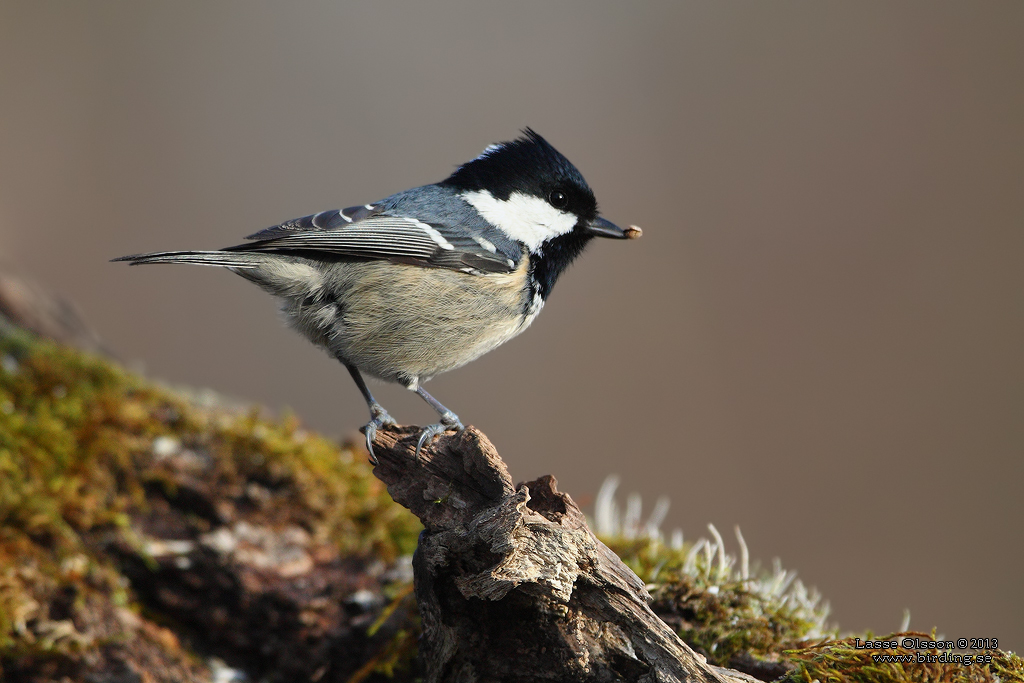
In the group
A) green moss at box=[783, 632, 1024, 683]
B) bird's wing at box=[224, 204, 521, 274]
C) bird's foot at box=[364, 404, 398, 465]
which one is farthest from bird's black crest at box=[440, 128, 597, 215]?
green moss at box=[783, 632, 1024, 683]

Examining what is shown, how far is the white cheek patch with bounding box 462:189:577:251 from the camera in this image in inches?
105

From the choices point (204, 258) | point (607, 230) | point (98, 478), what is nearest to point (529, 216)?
point (607, 230)

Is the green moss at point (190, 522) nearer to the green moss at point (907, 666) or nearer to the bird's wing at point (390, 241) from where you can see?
the green moss at point (907, 666)

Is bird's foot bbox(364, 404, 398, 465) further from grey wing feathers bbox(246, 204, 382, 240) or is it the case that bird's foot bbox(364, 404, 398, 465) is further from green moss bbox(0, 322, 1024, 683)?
grey wing feathers bbox(246, 204, 382, 240)

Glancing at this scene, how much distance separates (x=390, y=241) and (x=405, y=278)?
5.9 inches

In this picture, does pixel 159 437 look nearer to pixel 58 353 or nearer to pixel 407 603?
pixel 58 353

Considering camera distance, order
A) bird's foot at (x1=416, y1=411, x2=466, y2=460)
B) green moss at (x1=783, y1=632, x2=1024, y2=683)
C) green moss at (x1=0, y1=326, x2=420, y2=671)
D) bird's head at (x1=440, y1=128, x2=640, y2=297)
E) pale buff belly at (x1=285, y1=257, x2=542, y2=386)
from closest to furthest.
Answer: green moss at (x1=783, y1=632, x2=1024, y2=683) < bird's foot at (x1=416, y1=411, x2=466, y2=460) < green moss at (x1=0, y1=326, x2=420, y2=671) < pale buff belly at (x1=285, y1=257, x2=542, y2=386) < bird's head at (x1=440, y1=128, x2=640, y2=297)

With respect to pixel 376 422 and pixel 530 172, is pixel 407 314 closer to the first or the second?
pixel 376 422

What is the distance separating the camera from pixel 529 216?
270 cm

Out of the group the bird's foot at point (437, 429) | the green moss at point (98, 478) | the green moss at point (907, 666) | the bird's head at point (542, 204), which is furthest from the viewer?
the bird's head at point (542, 204)

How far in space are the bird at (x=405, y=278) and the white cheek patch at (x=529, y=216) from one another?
0.01m

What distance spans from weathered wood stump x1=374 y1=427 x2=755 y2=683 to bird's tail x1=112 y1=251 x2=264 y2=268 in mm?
1099

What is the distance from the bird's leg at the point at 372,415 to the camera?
2.08 metres

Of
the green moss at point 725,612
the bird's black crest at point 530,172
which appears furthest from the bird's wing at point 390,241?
the green moss at point 725,612
